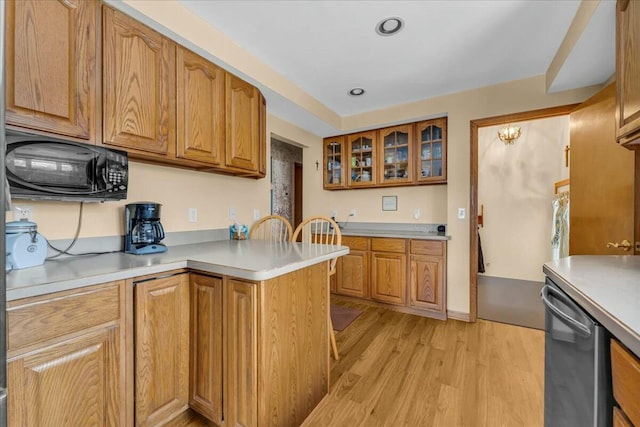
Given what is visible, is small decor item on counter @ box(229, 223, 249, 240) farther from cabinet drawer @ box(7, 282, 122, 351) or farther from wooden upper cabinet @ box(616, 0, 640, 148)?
wooden upper cabinet @ box(616, 0, 640, 148)

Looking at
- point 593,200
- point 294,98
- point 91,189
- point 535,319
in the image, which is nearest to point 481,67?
point 593,200

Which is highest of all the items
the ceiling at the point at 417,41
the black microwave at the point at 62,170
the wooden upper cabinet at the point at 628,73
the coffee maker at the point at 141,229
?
the ceiling at the point at 417,41

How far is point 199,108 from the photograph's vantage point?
1.80m

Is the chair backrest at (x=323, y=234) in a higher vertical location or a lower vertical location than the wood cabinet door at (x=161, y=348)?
higher

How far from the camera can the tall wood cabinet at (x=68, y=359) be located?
903 millimetres

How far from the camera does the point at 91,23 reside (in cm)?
131

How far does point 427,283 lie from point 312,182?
2070 mm

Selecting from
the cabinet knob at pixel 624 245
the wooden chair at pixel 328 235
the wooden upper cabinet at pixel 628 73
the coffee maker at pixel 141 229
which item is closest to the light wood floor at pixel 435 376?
the wooden chair at pixel 328 235

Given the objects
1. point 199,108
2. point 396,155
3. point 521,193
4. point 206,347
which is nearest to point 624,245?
point 396,155

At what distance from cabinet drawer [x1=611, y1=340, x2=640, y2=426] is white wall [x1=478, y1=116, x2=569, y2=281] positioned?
4311 mm

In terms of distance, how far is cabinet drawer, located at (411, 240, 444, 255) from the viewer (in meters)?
2.81

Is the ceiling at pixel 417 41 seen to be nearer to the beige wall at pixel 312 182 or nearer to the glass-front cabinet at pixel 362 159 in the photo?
the beige wall at pixel 312 182

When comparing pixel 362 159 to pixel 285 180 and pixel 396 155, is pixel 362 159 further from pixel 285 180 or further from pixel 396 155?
pixel 285 180

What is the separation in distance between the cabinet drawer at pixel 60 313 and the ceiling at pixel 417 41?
66.9 inches
